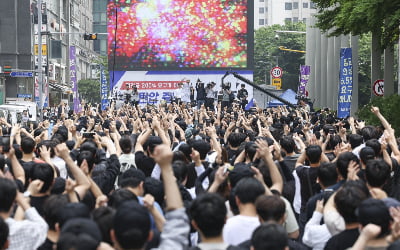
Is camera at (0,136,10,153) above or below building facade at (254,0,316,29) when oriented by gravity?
below

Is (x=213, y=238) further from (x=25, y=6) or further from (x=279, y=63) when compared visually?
(x=279, y=63)

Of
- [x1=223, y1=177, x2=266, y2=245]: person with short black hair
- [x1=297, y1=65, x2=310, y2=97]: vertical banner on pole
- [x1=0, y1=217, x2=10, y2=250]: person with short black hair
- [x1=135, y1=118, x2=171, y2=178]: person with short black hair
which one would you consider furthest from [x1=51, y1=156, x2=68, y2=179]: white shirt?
[x1=297, y1=65, x2=310, y2=97]: vertical banner on pole

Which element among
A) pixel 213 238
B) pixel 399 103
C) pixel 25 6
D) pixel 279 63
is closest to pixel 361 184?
pixel 213 238

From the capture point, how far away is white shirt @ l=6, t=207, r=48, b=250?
15.7ft

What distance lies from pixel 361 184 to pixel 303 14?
404 feet

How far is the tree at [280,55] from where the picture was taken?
270 ft

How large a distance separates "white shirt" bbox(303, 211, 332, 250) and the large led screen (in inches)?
1517

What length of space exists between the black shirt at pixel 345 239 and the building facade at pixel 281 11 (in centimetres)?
12086

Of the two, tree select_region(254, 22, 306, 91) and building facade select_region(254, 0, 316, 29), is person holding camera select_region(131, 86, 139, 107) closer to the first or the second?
tree select_region(254, 22, 306, 91)

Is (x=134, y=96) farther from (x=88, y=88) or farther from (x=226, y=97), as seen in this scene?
(x=88, y=88)

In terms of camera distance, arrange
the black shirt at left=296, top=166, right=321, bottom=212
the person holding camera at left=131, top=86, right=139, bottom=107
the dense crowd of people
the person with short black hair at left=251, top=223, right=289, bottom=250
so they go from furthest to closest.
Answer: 1. the person holding camera at left=131, top=86, right=139, bottom=107
2. the black shirt at left=296, top=166, right=321, bottom=212
3. the dense crowd of people
4. the person with short black hair at left=251, top=223, right=289, bottom=250

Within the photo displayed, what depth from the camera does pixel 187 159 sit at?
8.21m

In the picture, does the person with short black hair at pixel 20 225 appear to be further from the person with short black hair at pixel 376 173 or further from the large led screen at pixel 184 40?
the large led screen at pixel 184 40

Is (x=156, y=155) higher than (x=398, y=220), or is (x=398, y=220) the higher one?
(x=156, y=155)
